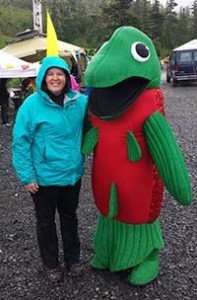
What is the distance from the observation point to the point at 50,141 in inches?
105

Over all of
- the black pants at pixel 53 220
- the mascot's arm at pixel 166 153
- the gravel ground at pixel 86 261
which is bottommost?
the gravel ground at pixel 86 261

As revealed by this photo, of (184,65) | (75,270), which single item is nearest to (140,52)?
(75,270)

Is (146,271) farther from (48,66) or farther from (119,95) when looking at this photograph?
(48,66)

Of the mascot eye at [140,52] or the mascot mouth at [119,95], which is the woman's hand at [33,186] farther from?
the mascot eye at [140,52]

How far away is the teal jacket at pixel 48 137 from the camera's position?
2.63m

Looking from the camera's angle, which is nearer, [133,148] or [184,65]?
[133,148]

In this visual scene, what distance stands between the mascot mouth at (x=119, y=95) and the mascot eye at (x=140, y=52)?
0.12 metres

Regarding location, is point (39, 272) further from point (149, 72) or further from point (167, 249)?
point (149, 72)

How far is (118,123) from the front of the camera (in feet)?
8.67

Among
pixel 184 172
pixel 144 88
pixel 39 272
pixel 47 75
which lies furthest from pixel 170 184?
pixel 39 272

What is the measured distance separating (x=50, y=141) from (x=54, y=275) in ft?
3.11

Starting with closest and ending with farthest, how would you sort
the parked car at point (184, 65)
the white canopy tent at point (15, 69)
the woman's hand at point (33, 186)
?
1. the woman's hand at point (33, 186)
2. the white canopy tent at point (15, 69)
3. the parked car at point (184, 65)

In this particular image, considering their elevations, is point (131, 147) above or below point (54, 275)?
above

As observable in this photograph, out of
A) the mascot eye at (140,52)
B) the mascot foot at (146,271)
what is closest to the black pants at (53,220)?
the mascot foot at (146,271)
